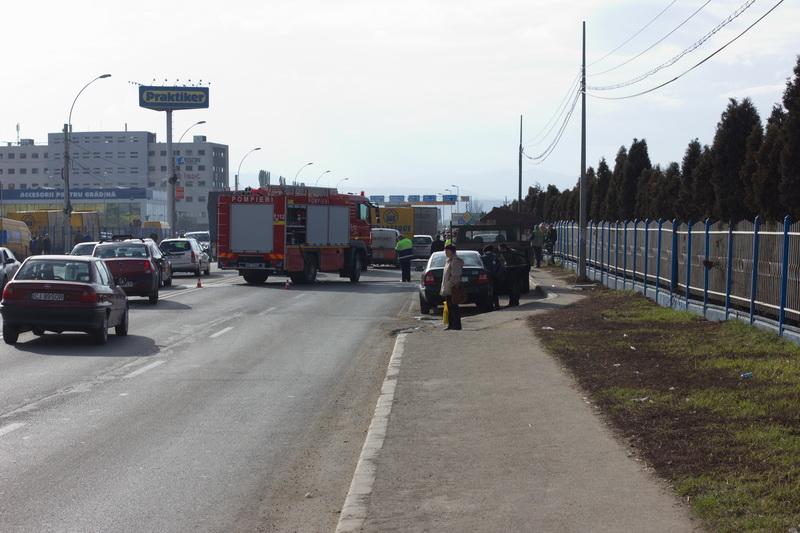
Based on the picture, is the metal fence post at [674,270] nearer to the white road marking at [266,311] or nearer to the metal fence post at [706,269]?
the metal fence post at [706,269]

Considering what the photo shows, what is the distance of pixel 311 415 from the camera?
11.9 metres

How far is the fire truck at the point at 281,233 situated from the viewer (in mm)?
38500

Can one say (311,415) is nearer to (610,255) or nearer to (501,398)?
(501,398)

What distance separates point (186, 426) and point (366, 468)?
3.14 metres

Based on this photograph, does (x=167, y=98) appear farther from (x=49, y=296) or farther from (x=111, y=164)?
(x=49, y=296)

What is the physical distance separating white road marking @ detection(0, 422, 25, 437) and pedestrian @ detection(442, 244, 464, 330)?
1100 cm

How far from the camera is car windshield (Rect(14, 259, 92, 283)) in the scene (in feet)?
61.1

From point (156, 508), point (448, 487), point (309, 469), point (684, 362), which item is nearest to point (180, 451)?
point (309, 469)

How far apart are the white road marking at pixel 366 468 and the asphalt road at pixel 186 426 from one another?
0.64 feet

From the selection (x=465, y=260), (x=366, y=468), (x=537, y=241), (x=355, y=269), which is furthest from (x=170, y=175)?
(x=366, y=468)

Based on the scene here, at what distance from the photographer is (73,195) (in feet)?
430

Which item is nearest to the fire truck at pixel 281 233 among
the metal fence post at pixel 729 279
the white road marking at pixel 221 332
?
the white road marking at pixel 221 332

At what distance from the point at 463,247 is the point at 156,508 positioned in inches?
1018

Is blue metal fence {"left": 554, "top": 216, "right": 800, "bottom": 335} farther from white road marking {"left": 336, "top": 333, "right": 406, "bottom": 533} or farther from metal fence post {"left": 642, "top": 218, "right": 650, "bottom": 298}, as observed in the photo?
white road marking {"left": 336, "top": 333, "right": 406, "bottom": 533}
